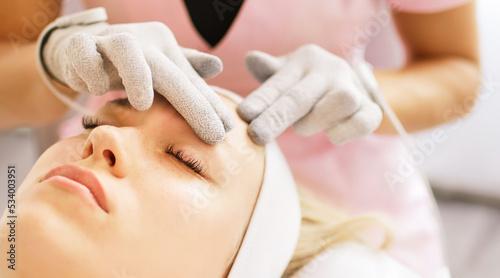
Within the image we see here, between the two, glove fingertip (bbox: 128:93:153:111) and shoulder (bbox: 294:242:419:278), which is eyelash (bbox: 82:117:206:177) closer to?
glove fingertip (bbox: 128:93:153:111)

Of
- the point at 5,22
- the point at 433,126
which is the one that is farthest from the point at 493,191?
the point at 5,22

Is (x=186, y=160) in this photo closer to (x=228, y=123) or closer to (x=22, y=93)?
(x=228, y=123)

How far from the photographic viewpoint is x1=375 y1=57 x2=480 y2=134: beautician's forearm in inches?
32.7

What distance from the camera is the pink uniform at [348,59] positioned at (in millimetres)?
742

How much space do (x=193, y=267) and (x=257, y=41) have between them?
0.37m

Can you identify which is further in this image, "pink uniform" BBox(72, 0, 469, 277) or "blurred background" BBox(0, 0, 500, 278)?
"blurred background" BBox(0, 0, 500, 278)

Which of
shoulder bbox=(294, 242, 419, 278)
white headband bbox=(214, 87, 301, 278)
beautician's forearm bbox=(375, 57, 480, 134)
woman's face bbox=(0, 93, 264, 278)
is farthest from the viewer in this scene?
beautician's forearm bbox=(375, 57, 480, 134)

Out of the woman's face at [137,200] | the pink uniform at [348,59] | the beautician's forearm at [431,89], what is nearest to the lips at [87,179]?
the woman's face at [137,200]

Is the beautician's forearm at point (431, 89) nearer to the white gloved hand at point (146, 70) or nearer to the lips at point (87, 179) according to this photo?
the white gloved hand at point (146, 70)

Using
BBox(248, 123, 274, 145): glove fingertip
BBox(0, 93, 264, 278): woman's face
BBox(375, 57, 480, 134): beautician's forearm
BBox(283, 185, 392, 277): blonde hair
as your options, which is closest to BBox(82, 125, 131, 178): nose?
BBox(0, 93, 264, 278): woman's face

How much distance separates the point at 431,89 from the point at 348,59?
139 millimetres

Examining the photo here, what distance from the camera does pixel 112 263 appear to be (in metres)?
0.47

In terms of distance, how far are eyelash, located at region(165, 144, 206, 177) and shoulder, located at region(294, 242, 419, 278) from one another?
0.21 meters

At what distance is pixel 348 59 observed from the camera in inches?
32.4
